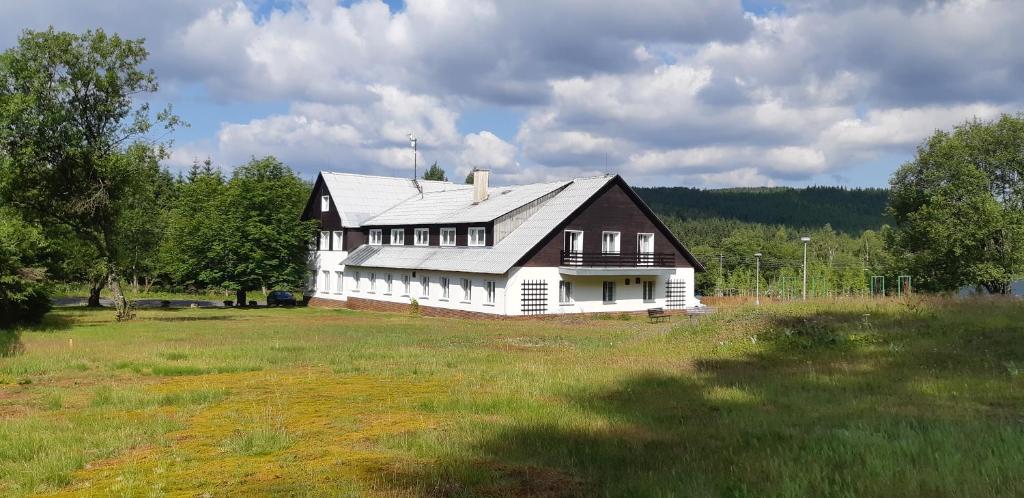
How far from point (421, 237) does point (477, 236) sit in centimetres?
663

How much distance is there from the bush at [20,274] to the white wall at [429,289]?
21.3m

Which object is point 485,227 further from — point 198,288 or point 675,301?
point 198,288

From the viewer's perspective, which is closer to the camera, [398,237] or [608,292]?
[608,292]

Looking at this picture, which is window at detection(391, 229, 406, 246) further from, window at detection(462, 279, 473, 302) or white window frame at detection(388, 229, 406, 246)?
window at detection(462, 279, 473, 302)

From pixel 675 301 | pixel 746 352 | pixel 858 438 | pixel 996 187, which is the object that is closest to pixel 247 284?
pixel 675 301

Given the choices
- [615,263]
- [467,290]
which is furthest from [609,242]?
[467,290]

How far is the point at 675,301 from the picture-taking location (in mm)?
50344

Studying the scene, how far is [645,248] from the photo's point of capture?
161 ft

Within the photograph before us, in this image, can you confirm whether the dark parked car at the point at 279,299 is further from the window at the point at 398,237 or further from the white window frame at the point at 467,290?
the white window frame at the point at 467,290

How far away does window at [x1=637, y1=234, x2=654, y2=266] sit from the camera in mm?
48188

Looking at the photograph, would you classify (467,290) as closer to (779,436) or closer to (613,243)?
(613,243)

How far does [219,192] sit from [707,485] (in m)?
58.8

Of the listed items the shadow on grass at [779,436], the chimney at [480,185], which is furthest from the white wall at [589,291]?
the shadow on grass at [779,436]

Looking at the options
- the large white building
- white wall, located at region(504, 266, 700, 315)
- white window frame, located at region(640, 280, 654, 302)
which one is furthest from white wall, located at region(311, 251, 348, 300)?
white window frame, located at region(640, 280, 654, 302)
